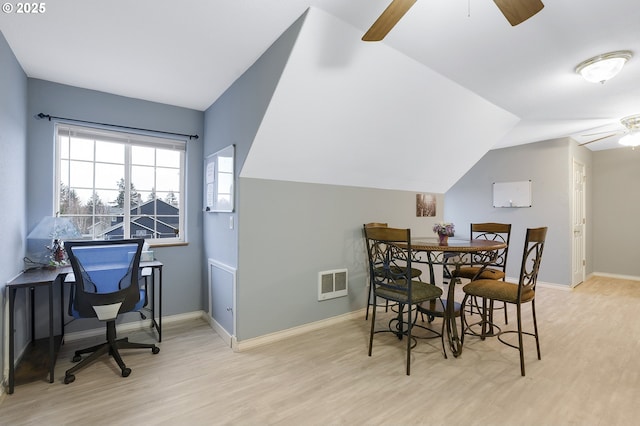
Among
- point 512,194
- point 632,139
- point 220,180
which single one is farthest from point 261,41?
point 512,194

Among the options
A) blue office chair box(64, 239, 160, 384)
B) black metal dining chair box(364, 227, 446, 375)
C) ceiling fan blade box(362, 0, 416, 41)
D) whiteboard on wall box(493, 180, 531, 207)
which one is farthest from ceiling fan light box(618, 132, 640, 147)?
blue office chair box(64, 239, 160, 384)

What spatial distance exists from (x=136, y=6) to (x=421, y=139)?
2.84 metres

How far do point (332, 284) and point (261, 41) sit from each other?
93.7 inches

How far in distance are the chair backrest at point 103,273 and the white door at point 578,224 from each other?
20.0 ft

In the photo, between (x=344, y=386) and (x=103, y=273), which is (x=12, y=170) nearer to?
(x=103, y=273)

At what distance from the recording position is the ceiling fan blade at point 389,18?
143 centimetres

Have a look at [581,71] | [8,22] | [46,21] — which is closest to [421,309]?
[581,71]

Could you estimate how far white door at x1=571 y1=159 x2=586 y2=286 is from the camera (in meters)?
4.93

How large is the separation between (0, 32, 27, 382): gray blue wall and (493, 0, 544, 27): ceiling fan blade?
10.3 ft

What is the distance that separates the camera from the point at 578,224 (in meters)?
5.13

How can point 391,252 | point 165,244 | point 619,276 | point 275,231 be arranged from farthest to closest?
point 619,276, point 165,244, point 275,231, point 391,252

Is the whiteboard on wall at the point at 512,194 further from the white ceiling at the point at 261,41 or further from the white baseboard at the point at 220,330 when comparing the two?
the white baseboard at the point at 220,330

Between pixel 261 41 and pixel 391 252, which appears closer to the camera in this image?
pixel 261 41

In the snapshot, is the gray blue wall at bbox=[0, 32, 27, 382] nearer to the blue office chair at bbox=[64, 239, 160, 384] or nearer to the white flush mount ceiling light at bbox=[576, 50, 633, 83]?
the blue office chair at bbox=[64, 239, 160, 384]
